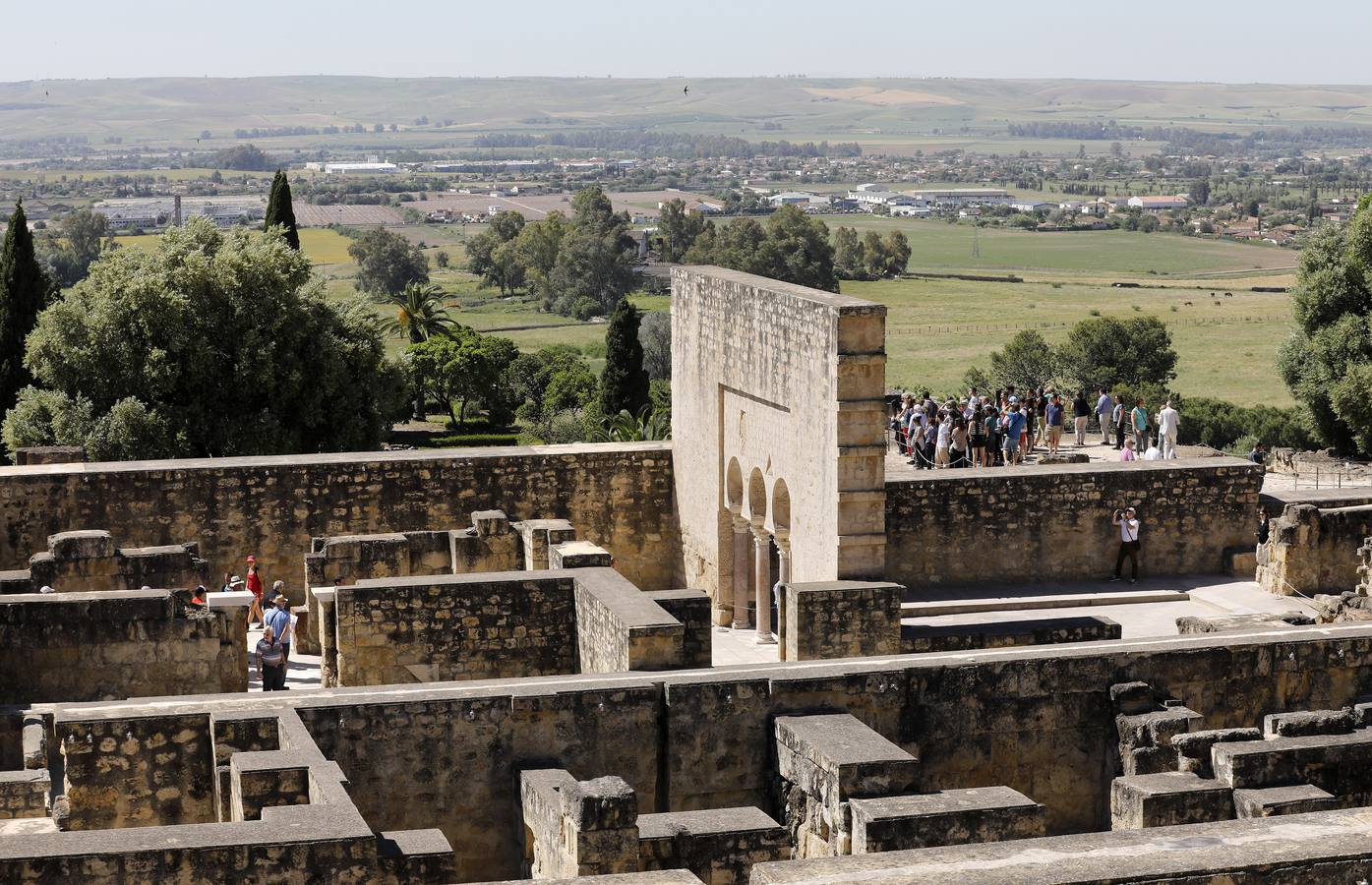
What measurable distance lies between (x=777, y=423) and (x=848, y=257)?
124693 mm

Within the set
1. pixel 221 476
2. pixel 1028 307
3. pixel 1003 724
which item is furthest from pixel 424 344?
pixel 1028 307

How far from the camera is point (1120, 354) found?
75.2 meters

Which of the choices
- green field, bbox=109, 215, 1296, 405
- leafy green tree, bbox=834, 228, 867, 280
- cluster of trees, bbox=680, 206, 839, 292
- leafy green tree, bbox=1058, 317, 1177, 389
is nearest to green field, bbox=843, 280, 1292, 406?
green field, bbox=109, 215, 1296, 405

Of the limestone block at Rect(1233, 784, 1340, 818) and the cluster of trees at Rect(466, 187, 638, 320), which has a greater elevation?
the limestone block at Rect(1233, 784, 1340, 818)

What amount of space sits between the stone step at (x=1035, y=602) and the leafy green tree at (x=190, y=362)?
1705 cm

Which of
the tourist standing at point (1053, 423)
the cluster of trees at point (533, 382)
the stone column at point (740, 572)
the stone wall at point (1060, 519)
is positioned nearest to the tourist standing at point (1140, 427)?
the tourist standing at point (1053, 423)

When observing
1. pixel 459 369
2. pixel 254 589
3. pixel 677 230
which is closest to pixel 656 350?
pixel 459 369

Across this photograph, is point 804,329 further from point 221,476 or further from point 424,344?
point 424,344

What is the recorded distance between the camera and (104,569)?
18.5 m

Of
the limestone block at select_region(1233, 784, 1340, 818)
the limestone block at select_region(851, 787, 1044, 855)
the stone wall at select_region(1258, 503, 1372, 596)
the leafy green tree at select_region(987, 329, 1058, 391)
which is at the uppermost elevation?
the limestone block at select_region(851, 787, 1044, 855)

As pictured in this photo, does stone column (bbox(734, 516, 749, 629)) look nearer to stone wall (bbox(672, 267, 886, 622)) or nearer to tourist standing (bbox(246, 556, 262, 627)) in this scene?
stone wall (bbox(672, 267, 886, 622))

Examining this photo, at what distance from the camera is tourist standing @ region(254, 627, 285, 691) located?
16906 mm

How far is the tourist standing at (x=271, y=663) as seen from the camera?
1691 centimetres

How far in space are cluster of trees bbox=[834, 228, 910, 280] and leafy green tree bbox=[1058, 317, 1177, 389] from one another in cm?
6190
